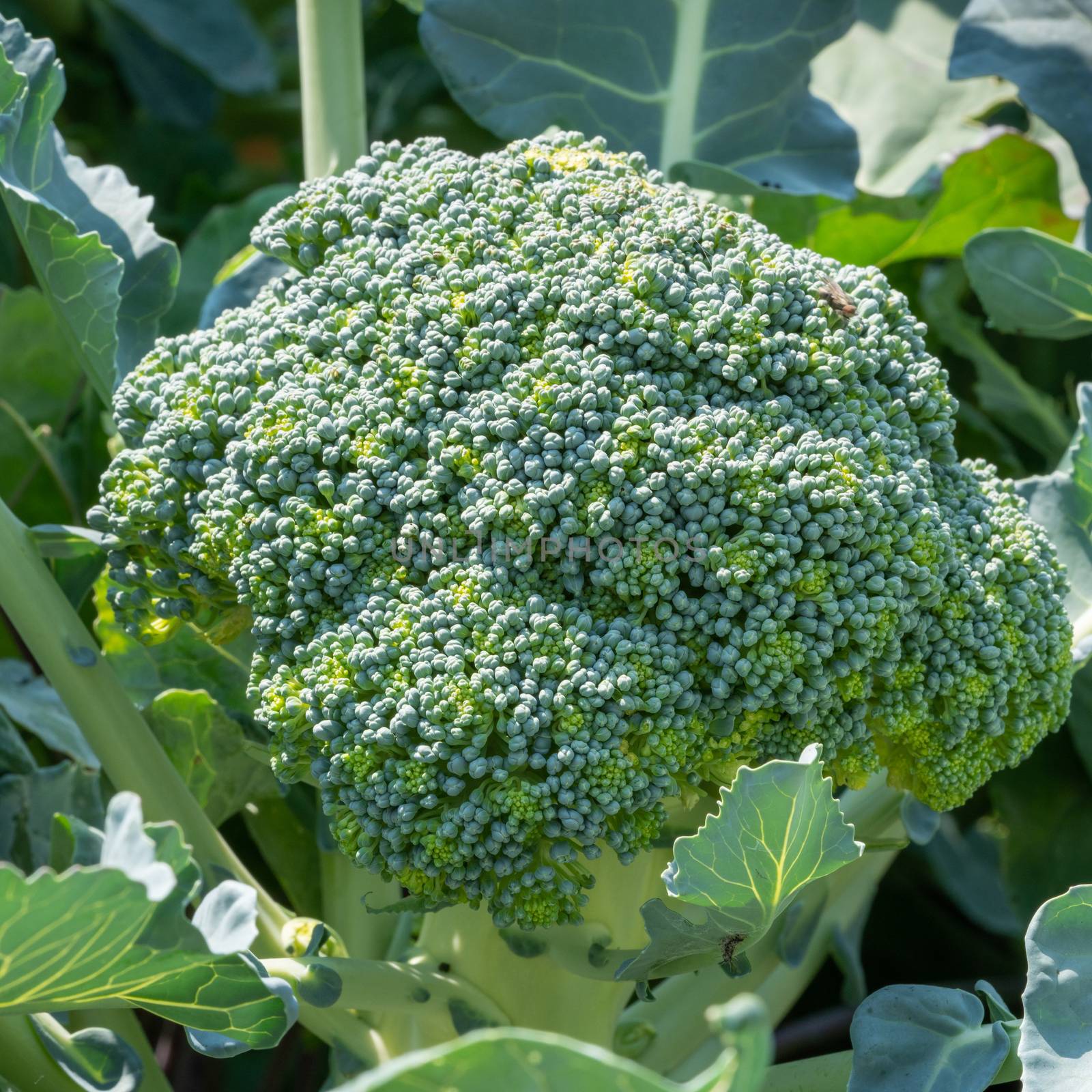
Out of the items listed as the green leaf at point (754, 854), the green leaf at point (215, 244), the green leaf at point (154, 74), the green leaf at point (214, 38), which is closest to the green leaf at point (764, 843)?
the green leaf at point (754, 854)

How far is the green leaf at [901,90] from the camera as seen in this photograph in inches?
56.4

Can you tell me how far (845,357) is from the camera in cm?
89

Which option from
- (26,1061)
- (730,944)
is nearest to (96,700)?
(26,1061)

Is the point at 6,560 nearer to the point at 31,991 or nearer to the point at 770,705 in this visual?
the point at 31,991

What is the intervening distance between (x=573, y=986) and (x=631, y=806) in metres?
0.25

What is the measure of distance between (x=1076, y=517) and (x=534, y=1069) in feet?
2.59

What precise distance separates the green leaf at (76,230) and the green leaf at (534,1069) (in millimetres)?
730

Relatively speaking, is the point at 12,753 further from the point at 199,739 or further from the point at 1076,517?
the point at 1076,517

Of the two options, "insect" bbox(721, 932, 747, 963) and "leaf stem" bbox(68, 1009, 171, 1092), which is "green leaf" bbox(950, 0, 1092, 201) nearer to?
"insect" bbox(721, 932, 747, 963)

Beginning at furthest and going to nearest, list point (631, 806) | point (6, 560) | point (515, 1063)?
point (6, 560) < point (631, 806) < point (515, 1063)

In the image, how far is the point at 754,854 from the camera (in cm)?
74

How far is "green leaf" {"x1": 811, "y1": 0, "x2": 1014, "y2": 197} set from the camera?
4.70ft

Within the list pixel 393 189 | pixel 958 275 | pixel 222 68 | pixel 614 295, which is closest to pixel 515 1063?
pixel 614 295

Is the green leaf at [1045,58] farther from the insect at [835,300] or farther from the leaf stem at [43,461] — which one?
the leaf stem at [43,461]
